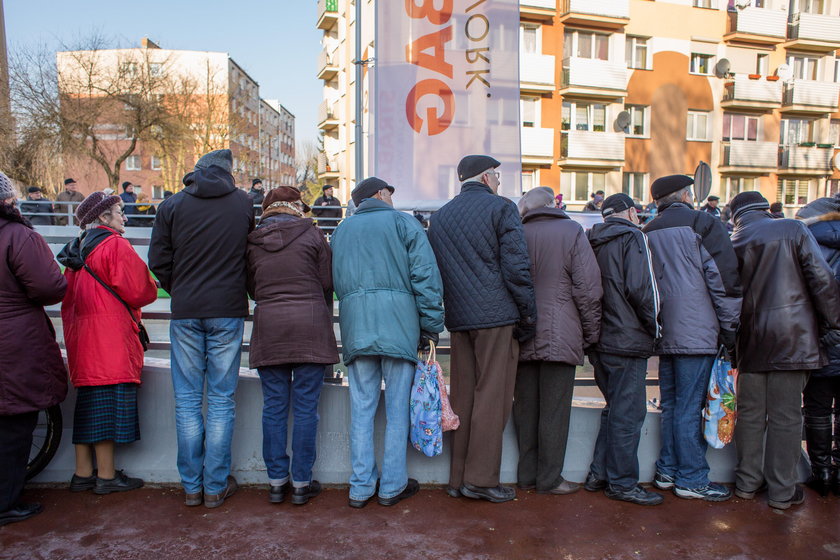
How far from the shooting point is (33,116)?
1056 inches

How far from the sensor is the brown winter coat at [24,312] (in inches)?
141

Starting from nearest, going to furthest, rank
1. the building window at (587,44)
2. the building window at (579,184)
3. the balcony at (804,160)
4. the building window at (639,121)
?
1. the building window at (587,44)
2. the building window at (579,184)
3. the building window at (639,121)
4. the balcony at (804,160)

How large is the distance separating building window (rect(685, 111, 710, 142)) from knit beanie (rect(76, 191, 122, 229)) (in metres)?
32.4

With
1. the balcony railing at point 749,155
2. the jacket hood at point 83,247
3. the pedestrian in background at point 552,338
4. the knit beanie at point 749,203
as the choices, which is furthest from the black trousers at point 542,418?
the balcony railing at point 749,155

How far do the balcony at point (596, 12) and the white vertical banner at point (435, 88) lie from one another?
25.1m

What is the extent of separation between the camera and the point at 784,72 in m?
32.2

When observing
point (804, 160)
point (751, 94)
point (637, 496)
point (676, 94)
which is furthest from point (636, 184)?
point (637, 496)

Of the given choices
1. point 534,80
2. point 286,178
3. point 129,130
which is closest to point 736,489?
point 534,80

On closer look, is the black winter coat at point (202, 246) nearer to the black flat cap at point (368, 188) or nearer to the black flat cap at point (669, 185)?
the black flat cap at point (368, 188)

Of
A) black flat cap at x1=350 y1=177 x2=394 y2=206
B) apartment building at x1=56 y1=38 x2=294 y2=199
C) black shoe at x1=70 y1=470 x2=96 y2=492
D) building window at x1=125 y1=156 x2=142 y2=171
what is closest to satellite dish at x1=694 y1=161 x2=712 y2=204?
black flat cap at x1=350 y1=177 x2=394 y2=206

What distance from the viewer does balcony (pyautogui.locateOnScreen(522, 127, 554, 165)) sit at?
95.2ft

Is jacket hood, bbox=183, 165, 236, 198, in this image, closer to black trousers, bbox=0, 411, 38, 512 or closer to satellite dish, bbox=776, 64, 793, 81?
black trousers, bbox=0, 411, 38, 512

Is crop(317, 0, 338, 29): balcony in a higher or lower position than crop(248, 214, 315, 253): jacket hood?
higher

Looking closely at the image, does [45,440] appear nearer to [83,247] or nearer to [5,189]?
[83,247]
